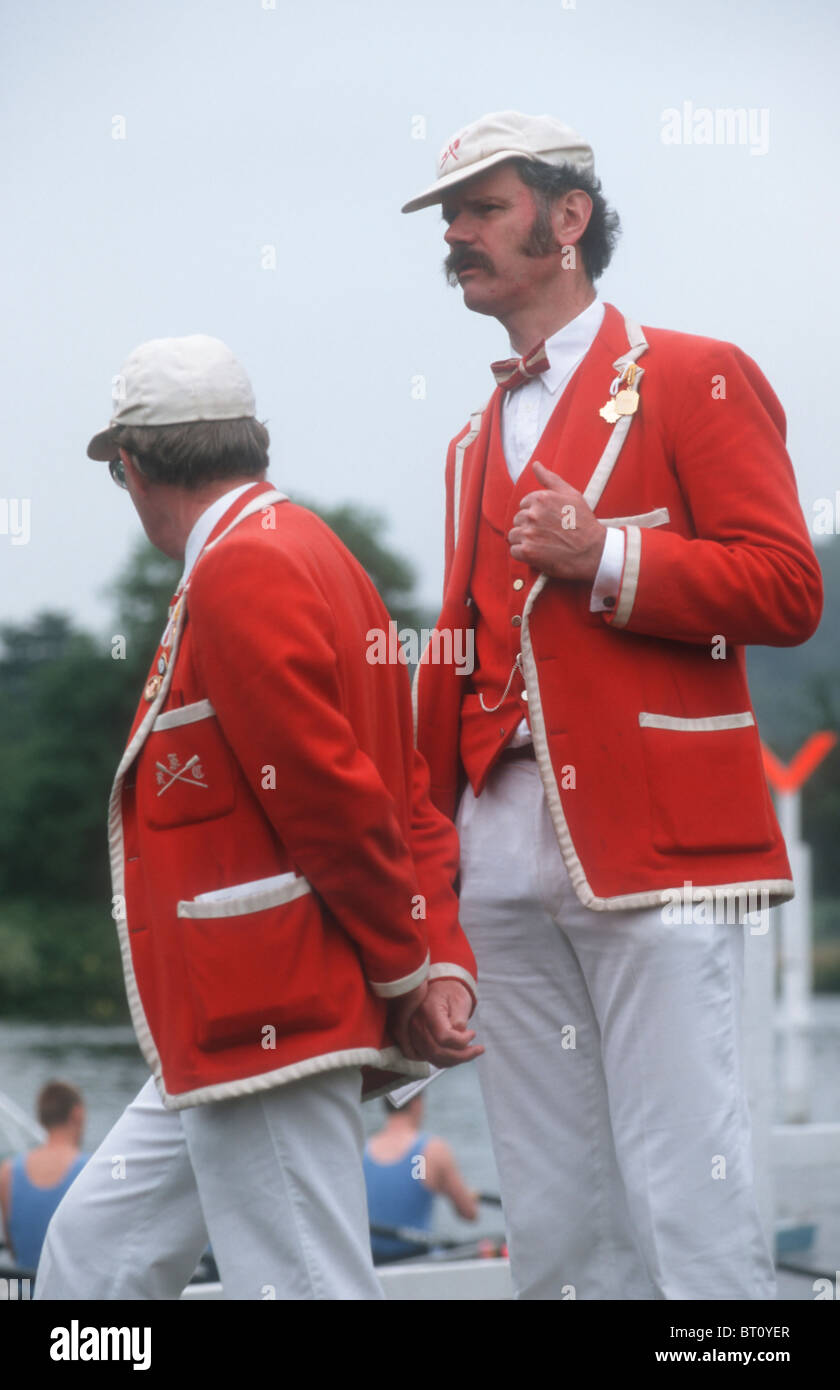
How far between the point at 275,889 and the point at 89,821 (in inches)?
2161

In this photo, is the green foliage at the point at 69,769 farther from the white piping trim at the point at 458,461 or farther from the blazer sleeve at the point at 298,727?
the blazer sleeve at the point at 298,727

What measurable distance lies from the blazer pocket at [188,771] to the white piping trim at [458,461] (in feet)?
2.47

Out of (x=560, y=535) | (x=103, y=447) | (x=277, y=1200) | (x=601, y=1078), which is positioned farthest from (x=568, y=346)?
(x=277, y=1200)

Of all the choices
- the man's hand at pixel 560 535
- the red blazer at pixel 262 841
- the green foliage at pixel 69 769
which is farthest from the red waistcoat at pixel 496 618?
the green foliage at pixel 69 769

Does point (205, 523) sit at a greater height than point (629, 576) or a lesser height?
greater

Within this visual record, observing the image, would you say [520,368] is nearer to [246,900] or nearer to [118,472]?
[118,472]

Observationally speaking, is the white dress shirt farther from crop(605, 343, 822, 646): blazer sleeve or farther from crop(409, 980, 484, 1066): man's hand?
crop(409, 980, 484, 1066): man's hand

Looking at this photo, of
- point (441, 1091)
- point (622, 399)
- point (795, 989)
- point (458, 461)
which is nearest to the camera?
point (622, 399)

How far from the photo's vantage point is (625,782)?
2.87 m

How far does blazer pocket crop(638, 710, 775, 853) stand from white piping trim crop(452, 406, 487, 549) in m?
0.59

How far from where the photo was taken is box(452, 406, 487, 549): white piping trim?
10.8 feet

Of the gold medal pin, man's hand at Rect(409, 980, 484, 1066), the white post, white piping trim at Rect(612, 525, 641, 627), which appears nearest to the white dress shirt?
the gold medal pin

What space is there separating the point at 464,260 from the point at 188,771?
1048mm

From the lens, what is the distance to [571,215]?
10.4 ft
